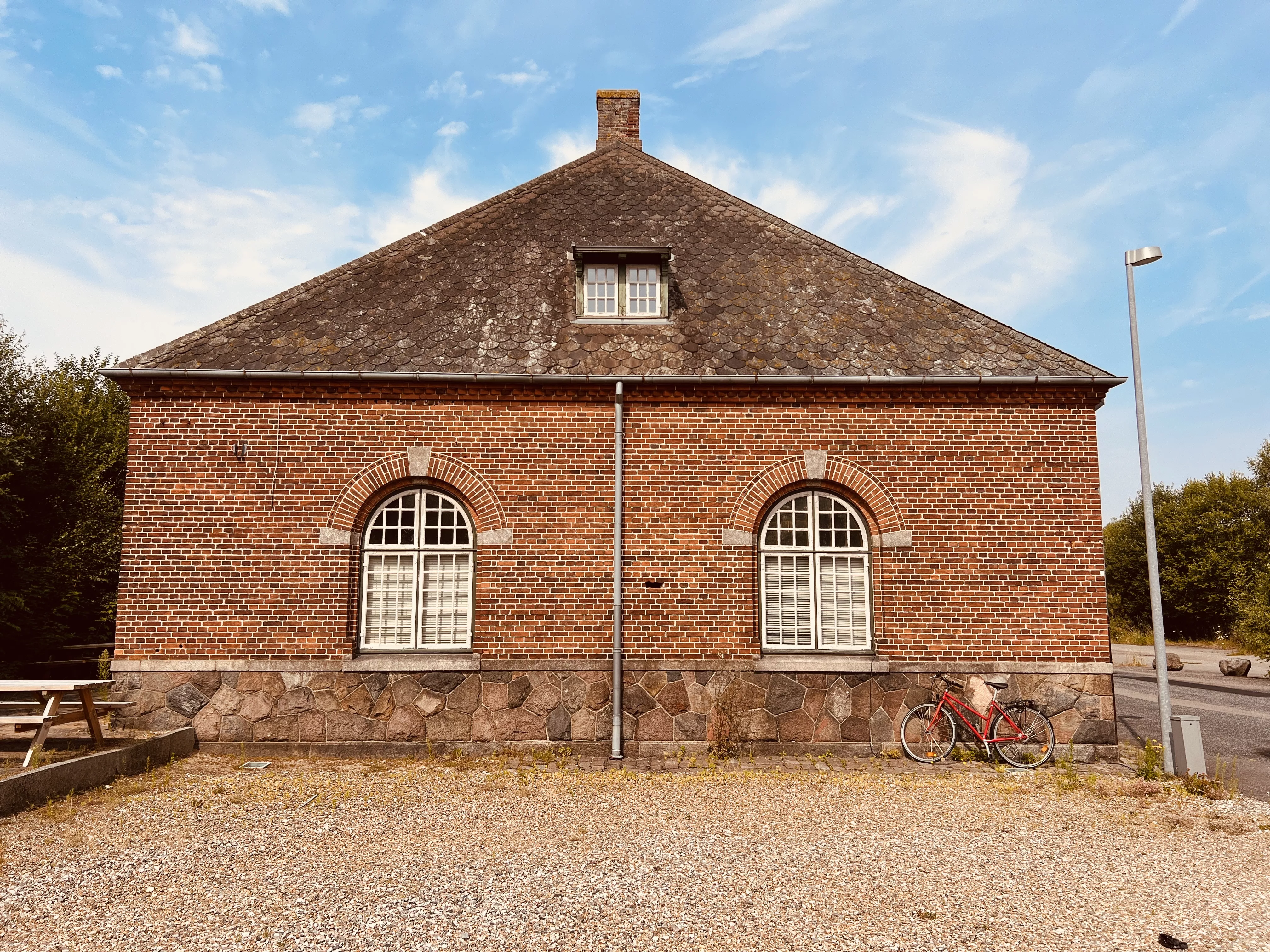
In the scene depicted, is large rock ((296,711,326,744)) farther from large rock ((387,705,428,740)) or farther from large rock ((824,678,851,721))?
large rock ((824,678,851,721))

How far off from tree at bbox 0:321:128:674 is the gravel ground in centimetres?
1011

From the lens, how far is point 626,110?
14.8 meters

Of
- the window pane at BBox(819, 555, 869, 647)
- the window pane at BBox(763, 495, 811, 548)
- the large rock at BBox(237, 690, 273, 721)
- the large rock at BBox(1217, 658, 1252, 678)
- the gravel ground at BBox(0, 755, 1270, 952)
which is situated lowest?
the large rock at BBox(1217, 658, 1252, 678)

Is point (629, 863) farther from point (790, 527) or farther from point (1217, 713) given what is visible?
point (1217, 713)

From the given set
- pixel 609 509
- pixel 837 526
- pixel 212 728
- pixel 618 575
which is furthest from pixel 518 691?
pixel 837 526

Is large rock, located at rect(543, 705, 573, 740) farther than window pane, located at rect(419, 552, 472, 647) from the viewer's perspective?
No

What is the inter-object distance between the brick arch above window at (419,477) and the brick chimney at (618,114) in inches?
314

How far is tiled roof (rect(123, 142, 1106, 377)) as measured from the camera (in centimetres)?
1010

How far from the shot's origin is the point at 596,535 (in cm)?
984

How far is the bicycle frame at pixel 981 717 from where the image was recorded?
30.1 ft

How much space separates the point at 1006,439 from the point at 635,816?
22.1 ft

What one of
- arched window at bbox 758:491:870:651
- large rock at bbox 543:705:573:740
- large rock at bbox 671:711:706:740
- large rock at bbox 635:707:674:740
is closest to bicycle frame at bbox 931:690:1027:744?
arched window at bbox 758:491:870:651

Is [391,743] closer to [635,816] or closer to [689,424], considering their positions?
[635,816]

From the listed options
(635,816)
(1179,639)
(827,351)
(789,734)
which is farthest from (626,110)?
(1179,639)
